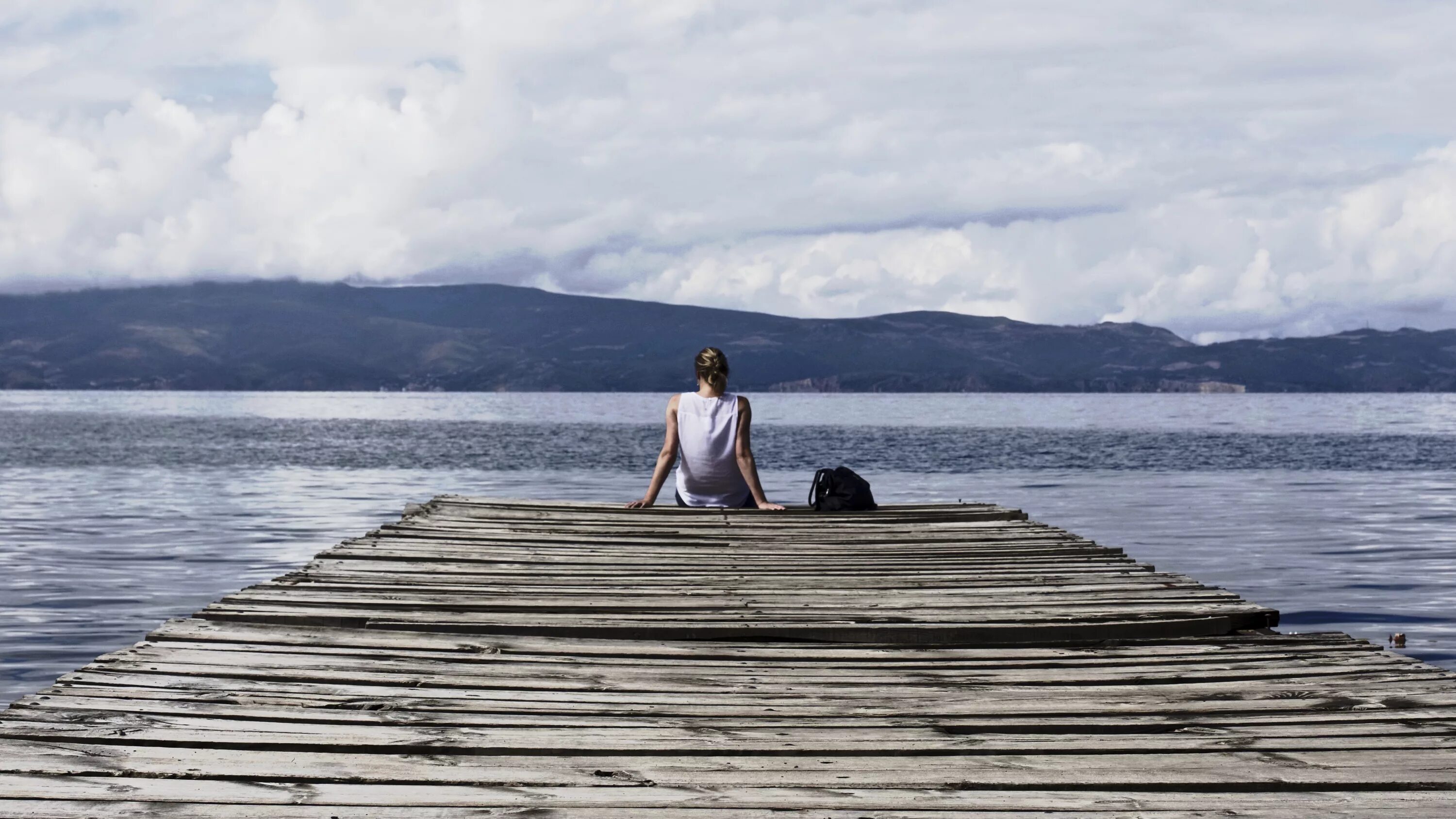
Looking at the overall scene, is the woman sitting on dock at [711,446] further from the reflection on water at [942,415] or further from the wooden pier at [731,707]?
the reflection on water at [942,415]

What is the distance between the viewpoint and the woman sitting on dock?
1252cm

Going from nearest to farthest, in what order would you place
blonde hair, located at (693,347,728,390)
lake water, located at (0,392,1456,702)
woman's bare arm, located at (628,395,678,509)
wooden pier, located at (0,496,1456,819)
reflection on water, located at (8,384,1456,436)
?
wooden pier, located at (0,496,1456,819)
blonde hair, located at (693,347,728,390)
woman's bare arm, located at (628,395,678,509)
lake water, located at (0,392,1456,702)
reflection on water, located at (8,384,1456,436)

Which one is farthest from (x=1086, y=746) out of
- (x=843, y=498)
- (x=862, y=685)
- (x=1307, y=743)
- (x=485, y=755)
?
(x=843, y=498)

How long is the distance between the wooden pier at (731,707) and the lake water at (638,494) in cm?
590

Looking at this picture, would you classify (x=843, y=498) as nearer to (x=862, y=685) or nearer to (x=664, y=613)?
(x=664, y=613)

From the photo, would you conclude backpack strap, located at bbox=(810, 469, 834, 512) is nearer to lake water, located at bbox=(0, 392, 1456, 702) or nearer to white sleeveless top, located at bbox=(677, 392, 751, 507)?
white sleeveless top, located at bbox=(677, 392, 751, 507)

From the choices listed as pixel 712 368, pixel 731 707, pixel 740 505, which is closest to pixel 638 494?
pixel 740 505

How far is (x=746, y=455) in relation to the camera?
1284 cm

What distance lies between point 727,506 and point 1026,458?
139 feet

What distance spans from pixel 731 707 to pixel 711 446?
7274 mm

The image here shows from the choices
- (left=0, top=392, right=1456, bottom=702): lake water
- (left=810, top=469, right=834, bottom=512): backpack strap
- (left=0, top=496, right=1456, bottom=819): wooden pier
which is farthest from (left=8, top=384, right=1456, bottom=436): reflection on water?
(left=0, top=496, right=1456, bottom=819): wooden pier

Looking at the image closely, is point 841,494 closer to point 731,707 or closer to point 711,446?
point 711,446

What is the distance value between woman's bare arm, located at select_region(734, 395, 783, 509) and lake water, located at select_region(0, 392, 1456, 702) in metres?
6.35

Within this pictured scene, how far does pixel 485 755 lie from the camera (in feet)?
16.3
